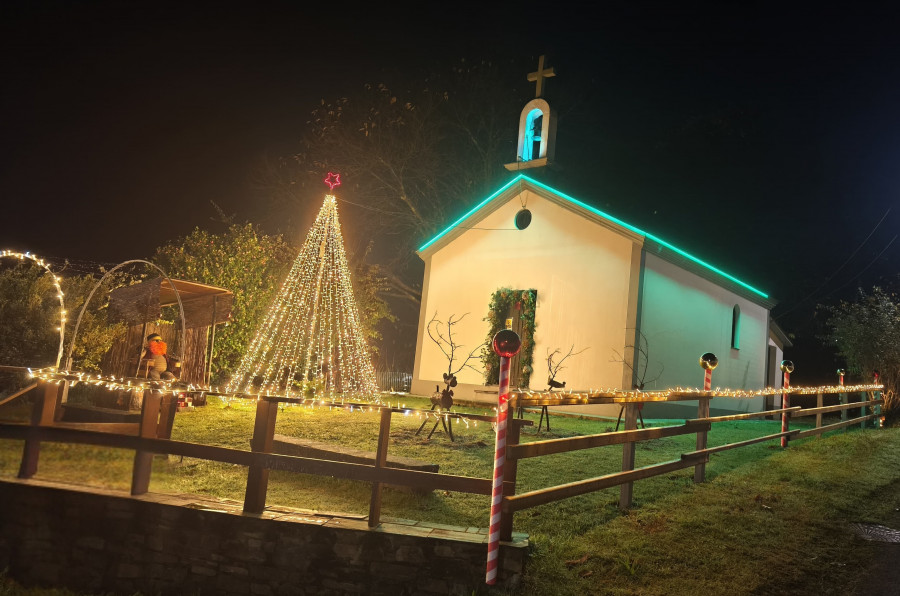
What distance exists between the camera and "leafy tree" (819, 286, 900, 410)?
1656 cm

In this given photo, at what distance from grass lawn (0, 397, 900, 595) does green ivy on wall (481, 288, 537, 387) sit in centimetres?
628

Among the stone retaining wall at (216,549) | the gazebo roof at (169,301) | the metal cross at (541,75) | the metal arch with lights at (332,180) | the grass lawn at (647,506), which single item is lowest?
the stone retaining wall at (216,549)

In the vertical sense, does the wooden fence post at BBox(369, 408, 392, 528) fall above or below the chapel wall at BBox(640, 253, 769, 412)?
below

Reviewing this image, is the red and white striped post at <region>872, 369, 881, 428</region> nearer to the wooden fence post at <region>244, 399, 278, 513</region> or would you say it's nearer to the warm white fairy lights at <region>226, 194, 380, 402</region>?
the warm white fairy lights at <region>226, 194, 380, 402</region>

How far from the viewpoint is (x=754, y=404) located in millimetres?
20781

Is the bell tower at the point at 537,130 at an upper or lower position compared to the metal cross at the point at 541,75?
lower

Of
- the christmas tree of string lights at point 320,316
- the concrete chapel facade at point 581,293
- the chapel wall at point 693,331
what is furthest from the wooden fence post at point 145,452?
the chapel wall at point 693,331

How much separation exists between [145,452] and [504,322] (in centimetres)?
1175

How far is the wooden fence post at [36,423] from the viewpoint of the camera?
6340 millimetres

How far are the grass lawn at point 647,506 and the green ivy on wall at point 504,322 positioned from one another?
6.28 m

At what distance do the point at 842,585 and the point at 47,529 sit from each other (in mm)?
6928

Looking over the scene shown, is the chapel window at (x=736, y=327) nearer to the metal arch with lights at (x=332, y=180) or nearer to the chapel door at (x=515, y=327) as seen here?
the chapel door at (x=515, y=327)

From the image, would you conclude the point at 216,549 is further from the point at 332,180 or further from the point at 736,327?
the point at 736,327

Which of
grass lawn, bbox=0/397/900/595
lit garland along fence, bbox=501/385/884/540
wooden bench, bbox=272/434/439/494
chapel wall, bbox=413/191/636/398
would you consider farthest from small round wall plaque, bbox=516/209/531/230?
wooden bench, bbox=272/434/439/494
